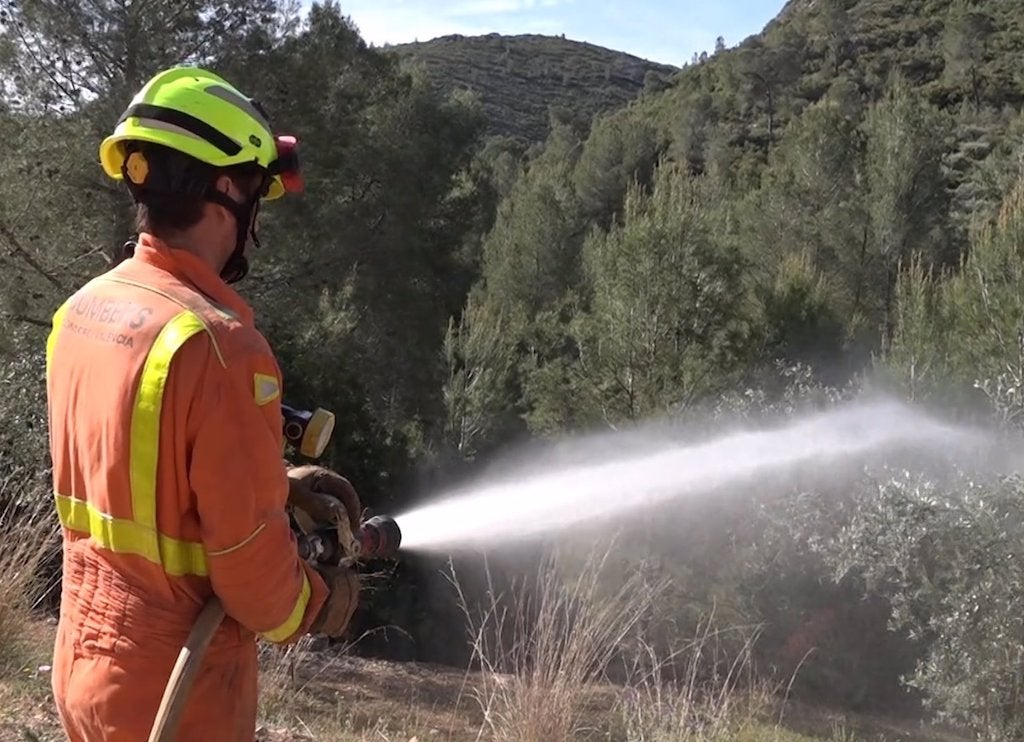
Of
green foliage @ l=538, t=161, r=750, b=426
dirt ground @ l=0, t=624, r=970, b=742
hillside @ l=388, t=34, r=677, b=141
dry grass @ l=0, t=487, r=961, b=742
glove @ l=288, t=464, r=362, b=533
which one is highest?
hillside @ l=388, t=34, r=677, b=141

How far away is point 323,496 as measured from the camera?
1.84 m

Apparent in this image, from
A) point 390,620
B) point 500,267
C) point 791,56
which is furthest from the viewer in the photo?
point 791,56


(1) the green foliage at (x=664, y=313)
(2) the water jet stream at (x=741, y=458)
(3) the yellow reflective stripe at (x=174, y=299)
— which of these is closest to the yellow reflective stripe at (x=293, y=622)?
(3) the yellow reflective stripe at (x=174, y=299)

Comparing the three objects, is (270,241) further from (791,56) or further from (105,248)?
(791,56)

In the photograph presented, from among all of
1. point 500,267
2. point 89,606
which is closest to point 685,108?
point 500,267

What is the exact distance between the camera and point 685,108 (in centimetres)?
4494

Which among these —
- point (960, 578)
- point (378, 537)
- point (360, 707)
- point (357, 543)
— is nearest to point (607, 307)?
point (960, 578)

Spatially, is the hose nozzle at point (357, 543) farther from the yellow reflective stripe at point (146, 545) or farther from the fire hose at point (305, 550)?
the yellow reflective stripe at point (146, 545)

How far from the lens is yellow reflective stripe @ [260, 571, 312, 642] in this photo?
161 centimetres

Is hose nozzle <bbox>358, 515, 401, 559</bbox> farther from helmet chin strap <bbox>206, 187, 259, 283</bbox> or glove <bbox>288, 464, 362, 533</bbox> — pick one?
helmet chin strap <bbox>206, 187, 259, 283</bbox>

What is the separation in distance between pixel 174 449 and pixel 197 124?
0.56 meters

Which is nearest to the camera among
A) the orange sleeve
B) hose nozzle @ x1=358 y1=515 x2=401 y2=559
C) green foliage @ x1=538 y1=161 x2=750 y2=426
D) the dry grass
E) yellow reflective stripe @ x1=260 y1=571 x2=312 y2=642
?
the orange sleeve

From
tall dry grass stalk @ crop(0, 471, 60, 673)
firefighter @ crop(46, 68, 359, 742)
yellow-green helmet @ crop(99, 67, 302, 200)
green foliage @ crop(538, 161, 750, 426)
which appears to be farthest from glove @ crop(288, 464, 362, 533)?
green foliage @ crop(538, 161, 750, 426)

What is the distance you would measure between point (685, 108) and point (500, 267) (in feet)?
74.4
